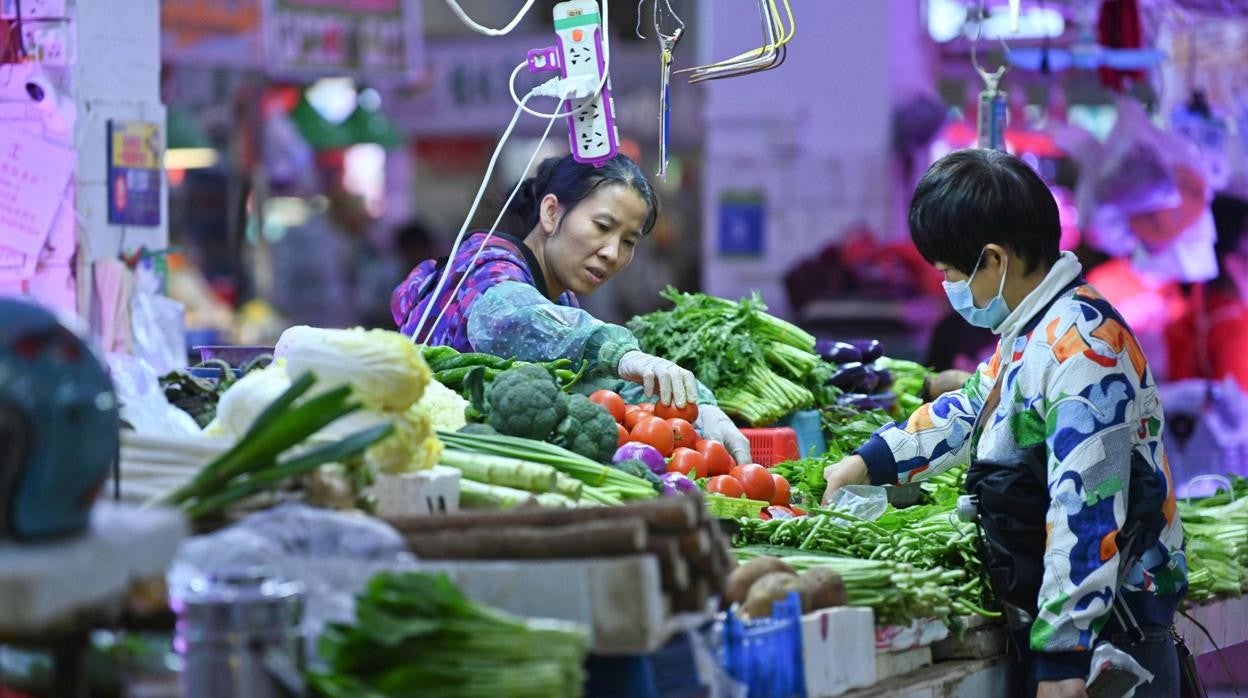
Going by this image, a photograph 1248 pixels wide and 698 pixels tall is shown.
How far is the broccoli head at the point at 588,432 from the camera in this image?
4.20 metres

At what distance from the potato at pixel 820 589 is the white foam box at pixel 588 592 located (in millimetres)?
879

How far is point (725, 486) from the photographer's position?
4.76 meters

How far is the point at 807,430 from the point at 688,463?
141 cm

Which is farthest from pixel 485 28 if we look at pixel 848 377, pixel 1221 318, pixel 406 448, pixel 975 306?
pixel 1221 318

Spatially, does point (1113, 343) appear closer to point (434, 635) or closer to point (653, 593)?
point (653, 593)

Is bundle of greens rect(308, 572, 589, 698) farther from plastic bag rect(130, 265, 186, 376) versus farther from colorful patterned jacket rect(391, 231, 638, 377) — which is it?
plastic bag rect(130, 265, 186, 376)

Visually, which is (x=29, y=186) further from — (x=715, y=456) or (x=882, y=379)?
(x=882, y=379)

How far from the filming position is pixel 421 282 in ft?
18.1

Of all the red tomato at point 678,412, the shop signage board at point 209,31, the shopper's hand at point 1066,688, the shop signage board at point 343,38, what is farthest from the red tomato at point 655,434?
the shop signage board at point 209,31

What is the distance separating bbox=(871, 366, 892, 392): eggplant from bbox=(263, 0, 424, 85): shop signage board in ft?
19.5

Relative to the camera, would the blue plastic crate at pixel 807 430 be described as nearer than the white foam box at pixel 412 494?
No

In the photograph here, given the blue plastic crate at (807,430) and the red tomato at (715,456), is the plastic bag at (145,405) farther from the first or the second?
the blue plastic crate at (807,430)

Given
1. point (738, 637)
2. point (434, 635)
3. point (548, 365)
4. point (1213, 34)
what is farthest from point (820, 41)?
point (434, 635)

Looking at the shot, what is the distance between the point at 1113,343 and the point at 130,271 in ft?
13.0
